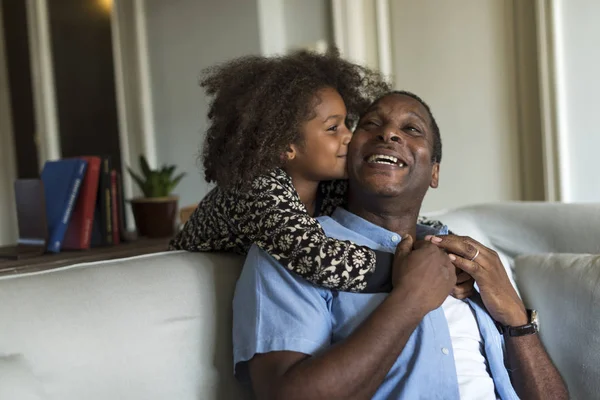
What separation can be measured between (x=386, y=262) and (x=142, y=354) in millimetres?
485

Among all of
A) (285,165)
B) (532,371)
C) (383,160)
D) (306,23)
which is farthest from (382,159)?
(306,23)

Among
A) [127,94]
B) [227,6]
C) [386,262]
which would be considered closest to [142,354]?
[386,262]

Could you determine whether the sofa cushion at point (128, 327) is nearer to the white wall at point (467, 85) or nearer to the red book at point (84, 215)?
the red book at point (84, 215)

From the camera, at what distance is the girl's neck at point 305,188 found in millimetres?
1483

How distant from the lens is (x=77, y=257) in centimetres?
189

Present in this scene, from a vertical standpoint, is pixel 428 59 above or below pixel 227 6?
below

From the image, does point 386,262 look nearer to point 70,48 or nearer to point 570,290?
point 570,290

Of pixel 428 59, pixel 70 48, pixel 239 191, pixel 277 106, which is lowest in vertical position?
pixel 239 191

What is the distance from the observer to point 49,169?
2111 millimetres

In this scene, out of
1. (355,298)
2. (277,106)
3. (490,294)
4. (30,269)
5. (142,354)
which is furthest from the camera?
(30,269)

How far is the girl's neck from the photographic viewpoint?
1.48 metres

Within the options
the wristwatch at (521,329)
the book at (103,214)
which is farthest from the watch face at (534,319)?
the book at (103,214)

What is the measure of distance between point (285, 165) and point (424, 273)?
441mm

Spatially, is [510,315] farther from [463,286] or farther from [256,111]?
[256,111]
